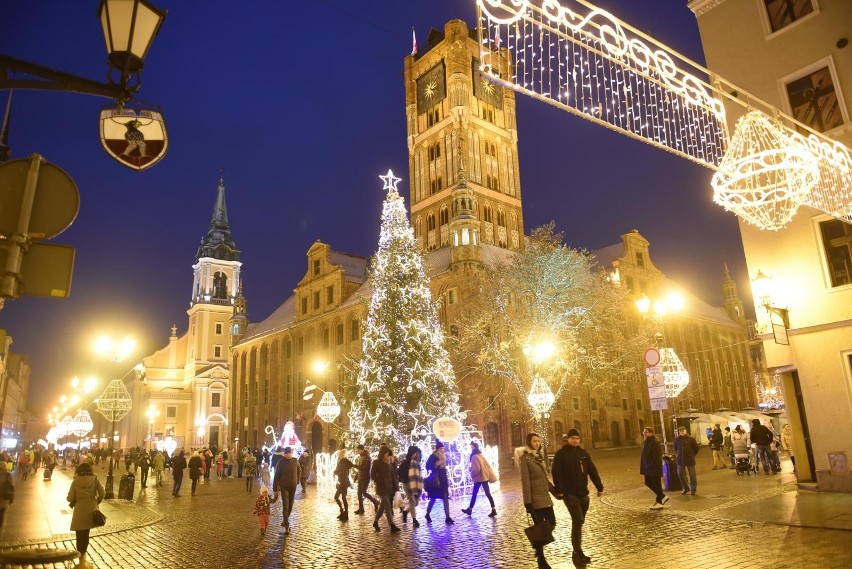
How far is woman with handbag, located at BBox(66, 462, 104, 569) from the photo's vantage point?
28.8ft

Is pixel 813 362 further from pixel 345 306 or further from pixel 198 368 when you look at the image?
pixel 198 368

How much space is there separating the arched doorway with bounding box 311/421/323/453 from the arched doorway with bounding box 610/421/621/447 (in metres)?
24.4

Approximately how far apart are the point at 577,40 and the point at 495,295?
85.9 ft

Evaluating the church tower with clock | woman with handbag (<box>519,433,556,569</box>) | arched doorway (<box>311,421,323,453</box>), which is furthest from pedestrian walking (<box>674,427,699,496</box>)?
the church tower with clock

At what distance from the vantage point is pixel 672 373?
697 inches

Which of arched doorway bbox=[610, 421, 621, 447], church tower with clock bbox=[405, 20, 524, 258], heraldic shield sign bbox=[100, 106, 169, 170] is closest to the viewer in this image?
heraldic shield sign bbox=[100, 106, 169, 170]

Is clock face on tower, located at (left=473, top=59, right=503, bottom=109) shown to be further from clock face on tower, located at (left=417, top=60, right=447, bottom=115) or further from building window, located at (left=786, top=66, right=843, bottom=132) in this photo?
building window, located at (left=786, top=66, right=843, bottom=132)

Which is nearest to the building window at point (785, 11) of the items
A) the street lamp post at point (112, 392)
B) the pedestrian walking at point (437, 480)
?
the pedestrian walking at point (437, 480)

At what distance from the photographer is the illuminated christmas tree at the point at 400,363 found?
2169 cm

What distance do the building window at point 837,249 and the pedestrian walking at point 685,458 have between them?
17.0 ft

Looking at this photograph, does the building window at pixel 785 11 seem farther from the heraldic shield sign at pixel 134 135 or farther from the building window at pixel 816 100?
the heraldic shield sign at pixel 134 135

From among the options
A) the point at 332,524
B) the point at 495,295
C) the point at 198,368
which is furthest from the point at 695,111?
the point at 198,368

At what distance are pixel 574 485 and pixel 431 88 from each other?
62086 mm

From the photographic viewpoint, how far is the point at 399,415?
71.1 feet
